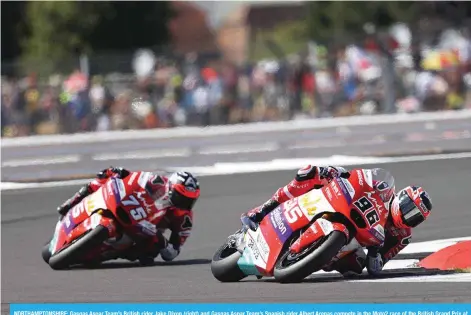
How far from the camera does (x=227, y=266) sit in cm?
798

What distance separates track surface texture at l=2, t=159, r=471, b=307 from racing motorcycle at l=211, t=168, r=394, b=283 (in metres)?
0.15

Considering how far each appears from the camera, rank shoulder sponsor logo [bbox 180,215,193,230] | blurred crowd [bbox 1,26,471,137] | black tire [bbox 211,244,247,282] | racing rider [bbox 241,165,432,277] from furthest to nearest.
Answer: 1. blurred crowd [bbox 1,26,471,137]
2. shoulder sponsor logo [bbox 180,215,193,230]
3. black tire [bbox 211,244,247,282]
4. racing rider [bbox 241,165,432,277]

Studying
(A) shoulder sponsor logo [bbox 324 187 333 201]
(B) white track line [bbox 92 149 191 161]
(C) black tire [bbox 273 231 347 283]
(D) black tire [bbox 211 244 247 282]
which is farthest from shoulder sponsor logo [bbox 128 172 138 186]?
(B) white track line [bbox 92 149 191 161]

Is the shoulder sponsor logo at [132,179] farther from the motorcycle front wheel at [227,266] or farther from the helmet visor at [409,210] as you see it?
the helmet visor at [409,210]

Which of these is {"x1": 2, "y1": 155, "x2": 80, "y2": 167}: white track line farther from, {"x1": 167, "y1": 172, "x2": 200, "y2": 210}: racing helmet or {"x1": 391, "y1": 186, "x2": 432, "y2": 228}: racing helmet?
{"x1": 391, "y1": 186, "x2": 432, "y2": 228}: racing helmet

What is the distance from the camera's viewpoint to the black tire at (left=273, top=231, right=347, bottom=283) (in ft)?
23.4

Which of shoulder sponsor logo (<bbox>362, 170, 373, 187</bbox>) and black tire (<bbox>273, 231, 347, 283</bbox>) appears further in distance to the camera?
shoulder sponsor logo (<bbox>362, 170, 373, 187</bbox>)

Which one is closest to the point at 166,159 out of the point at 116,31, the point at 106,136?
the point at 106,136

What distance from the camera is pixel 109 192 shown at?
9.46 metres

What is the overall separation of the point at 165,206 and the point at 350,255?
2.26m

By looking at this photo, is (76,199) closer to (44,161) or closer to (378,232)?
(378,232)

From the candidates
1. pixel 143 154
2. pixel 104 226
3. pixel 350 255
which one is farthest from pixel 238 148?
pixel 350 255

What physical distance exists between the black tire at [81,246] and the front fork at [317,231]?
233 cm

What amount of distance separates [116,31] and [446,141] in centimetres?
2897
